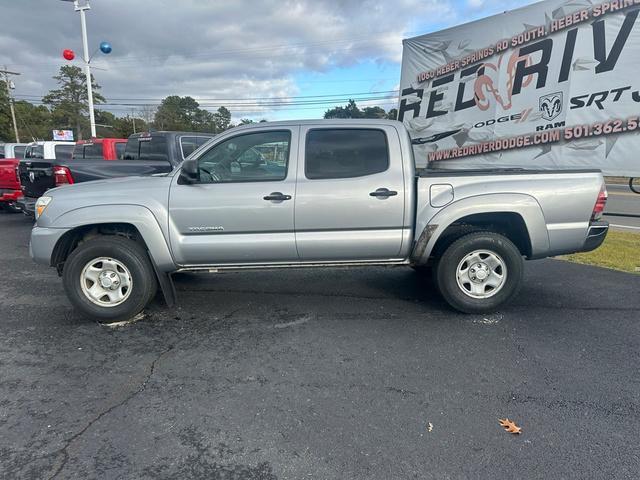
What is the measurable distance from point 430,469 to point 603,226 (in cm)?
323

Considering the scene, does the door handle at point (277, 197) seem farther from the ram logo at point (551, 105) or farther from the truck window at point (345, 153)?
the ram logo at point (551, 105)

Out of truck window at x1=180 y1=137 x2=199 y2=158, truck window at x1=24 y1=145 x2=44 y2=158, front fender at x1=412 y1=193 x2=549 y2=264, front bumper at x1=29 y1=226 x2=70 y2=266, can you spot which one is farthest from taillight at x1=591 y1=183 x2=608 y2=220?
truck window at x1=24 y1=145 x2=44 y2=158

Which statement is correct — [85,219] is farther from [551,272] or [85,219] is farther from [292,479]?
[551,272]

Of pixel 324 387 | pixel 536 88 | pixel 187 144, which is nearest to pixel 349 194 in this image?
pixel 324 387

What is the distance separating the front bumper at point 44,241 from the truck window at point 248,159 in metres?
1.48

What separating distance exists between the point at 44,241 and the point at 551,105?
676 cm

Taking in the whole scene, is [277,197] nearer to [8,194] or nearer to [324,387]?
[324,387]

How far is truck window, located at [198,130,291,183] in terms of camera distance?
4.05 metres

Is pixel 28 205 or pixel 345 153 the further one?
pixel 28 205

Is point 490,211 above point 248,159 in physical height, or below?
below

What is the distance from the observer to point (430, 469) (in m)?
2.23

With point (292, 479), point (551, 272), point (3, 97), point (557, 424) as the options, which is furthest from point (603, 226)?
point (3, 97)

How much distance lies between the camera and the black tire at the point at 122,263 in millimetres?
3975

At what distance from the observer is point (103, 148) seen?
33.6 ft
